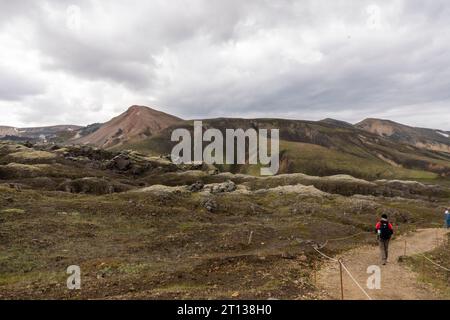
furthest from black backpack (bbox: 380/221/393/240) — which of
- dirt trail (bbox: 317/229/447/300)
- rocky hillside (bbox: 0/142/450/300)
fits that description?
rocky hillside (bbox: 0/142/450/300)

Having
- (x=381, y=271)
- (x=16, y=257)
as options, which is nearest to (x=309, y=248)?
(x=381, y=271)

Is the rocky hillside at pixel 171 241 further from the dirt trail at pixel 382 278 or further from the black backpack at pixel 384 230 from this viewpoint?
the black backpack at pixel 384 230

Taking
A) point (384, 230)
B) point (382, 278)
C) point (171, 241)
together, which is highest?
point (384, 230)

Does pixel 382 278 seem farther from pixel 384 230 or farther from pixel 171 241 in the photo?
pixel 171 241

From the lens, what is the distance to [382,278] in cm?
2642

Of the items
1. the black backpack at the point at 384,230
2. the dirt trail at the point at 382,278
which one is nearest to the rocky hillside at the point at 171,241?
the dirt trail at the point at 382,278

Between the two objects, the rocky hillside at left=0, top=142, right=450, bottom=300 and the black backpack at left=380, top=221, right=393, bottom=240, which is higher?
the black backpack at left=380, top=221, right=393, bottom=240

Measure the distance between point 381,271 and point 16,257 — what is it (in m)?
29.4

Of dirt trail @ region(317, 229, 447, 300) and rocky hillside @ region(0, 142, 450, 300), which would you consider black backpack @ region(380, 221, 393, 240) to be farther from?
rocky hillside @ region(0, 142, 450, 300)

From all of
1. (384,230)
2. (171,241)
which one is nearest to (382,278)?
(384,230)

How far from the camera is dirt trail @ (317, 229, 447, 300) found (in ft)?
73.7
